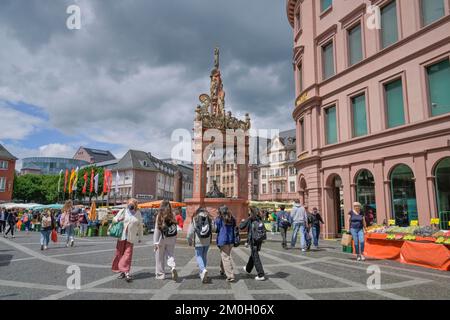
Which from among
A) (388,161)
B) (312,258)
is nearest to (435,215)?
(388,161)

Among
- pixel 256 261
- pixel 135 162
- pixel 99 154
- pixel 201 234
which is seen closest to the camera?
pixel 201 234

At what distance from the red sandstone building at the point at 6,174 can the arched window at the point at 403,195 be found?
6460 centimetres

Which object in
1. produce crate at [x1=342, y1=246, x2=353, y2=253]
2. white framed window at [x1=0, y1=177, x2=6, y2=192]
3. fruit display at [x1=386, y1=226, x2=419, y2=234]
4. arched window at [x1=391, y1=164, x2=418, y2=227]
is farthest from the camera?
white framed window at [x1=0, y1=177, x2=6, y2=192]

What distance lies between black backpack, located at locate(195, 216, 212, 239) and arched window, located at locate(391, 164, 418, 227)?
1221 cm

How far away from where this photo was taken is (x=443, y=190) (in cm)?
1377

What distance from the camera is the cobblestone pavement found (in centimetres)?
575

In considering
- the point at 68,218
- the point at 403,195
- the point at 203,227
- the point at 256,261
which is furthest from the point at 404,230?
the point at 68,218

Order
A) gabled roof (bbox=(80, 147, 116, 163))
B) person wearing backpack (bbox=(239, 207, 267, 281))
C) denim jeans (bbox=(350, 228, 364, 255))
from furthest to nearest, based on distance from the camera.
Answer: gabled roof (bbox=(80, 147, 116, 163))
denim jeans (bbox=(350, 228, 364, 255))
person wearing backpack (bbox=(239, 207, 267, 281))

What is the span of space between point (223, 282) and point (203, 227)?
1.28 m

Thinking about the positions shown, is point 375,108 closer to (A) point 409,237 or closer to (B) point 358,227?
(A) point 409,237

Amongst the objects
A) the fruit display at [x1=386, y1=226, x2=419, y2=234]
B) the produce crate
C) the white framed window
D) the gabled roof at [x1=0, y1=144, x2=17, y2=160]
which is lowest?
the produce crate

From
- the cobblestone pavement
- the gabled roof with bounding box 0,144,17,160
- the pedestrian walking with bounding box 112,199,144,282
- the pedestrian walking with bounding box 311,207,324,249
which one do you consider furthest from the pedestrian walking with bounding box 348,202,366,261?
the gabled roof with bounding box 0,144,17,160

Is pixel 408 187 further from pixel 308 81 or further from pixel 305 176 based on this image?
pixel 308 81

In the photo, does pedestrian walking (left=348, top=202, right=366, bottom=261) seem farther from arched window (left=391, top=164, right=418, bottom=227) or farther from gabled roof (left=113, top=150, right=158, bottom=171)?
gabled roof (left=113, top=150, right=158, bottom=171)
